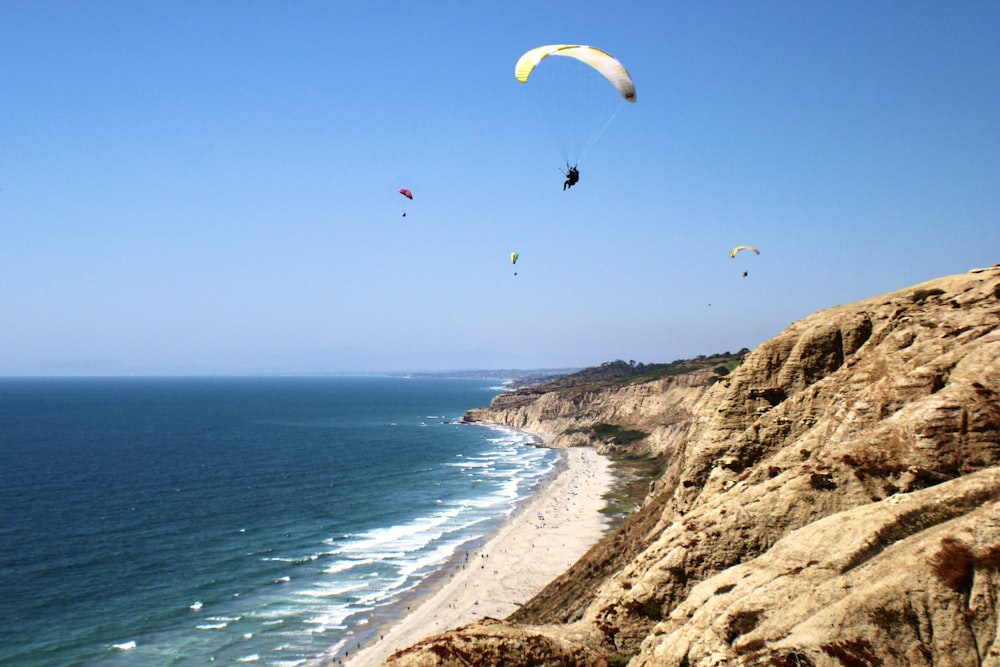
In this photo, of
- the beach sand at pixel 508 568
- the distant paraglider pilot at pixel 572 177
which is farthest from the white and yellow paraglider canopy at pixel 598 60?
the beach sand at pixel 508 568

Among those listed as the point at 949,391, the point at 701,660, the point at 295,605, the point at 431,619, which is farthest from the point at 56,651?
the point at 949,391

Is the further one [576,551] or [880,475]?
[576,551]

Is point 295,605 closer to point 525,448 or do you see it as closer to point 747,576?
point 747,576

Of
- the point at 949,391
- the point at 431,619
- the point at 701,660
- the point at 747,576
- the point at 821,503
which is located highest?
the point at 949,391

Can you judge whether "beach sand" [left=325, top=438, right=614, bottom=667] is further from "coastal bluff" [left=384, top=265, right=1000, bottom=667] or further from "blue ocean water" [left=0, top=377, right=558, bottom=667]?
"coastal bluff" [left=384, top=265, right=1000, bottom=667]

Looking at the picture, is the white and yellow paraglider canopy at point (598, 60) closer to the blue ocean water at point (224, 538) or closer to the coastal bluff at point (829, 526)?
the coastal bluff at point (829, 526)
